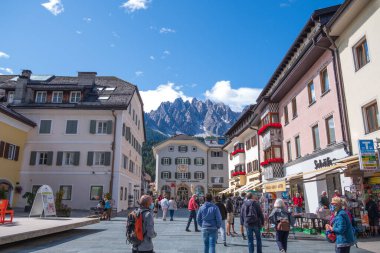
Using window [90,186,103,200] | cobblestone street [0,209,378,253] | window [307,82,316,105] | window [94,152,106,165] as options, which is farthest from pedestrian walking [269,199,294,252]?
window [94,152,106,165]

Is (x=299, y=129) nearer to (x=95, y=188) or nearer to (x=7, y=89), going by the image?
(x=95, y=188)

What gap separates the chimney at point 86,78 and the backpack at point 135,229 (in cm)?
3217

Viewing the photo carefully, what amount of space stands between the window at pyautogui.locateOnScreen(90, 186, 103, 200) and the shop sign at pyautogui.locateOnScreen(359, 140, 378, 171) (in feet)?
79.4

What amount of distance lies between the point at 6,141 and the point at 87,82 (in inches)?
441

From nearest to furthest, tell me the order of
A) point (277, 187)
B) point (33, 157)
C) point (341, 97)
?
point (341, 97), point (277, 187), point (33, 157)

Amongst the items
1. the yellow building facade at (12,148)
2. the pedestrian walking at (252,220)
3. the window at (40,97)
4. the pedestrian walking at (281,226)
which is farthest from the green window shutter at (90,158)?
the pedestrian walking at (281,226)

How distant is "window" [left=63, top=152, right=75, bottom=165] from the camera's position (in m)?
31.2

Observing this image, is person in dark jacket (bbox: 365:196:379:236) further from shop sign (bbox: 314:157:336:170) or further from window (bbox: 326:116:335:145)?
window (bbox: 326:116:335:145)

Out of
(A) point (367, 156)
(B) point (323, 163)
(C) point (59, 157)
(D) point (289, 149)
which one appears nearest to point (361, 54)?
(A) point (367, 156)

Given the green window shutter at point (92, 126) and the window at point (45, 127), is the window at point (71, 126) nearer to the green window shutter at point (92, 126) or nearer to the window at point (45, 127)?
the green window shutter at point (92, 126)

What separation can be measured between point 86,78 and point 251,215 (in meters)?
34.1

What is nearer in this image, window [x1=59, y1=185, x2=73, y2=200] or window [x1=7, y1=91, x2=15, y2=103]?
window [x1=59, y1=185, x2=73, y2=200]

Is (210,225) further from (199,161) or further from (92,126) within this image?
(199,161)

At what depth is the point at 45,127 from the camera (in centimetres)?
3228
